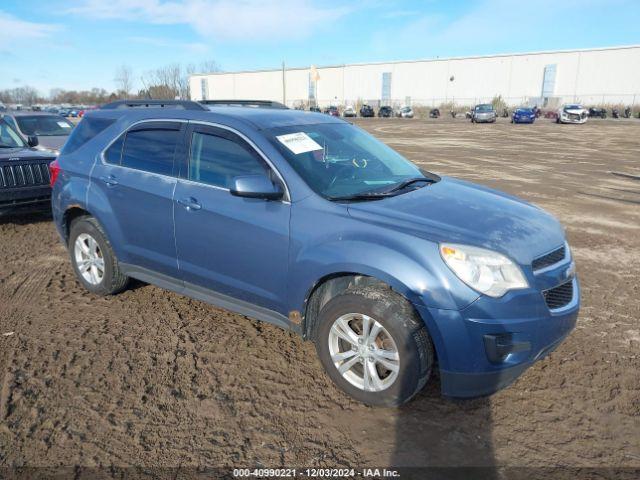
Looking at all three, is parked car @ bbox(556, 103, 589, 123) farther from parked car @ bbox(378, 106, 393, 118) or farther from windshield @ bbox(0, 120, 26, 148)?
windshield @ bbox(0, 120, 26, 148)

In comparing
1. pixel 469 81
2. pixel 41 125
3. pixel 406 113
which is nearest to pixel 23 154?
pixel 41 125

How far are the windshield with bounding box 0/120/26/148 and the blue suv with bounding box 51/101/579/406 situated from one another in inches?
175

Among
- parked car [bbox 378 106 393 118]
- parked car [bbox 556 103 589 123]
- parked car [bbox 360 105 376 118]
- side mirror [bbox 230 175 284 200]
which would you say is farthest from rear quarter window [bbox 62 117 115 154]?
parked car [bbox 378 106 393 118]

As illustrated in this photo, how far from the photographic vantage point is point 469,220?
10.8ft

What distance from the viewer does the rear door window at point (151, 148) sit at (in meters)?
4.17

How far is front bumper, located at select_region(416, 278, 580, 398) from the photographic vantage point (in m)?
2.86

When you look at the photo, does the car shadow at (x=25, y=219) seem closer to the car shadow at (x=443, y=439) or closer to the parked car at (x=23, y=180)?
the parked car at (x=23, y=180)

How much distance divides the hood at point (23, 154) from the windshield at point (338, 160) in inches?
212

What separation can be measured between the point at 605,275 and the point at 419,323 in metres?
3.59

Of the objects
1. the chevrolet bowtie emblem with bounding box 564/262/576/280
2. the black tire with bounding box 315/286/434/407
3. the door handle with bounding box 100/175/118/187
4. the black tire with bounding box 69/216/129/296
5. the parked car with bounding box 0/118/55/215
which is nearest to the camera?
the black tire with bounding box 315/286/434/407

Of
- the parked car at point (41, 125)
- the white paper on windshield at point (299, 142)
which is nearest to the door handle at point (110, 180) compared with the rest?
the white paper on windshield at point (299, 142)

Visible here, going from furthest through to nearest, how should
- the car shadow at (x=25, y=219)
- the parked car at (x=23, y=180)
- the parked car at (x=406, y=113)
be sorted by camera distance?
the parked car at (x=406, y=113), the car shadow at (x=25, y=219), the parked car at (x=23, y=180)

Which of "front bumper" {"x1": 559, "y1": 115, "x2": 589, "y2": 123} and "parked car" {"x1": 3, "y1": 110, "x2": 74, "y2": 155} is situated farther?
"front bumper" {"x1": 559, "y1": 115, "x2": 589, "y2": 123}

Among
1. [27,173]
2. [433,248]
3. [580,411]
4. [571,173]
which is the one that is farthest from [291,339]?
[571,173]
